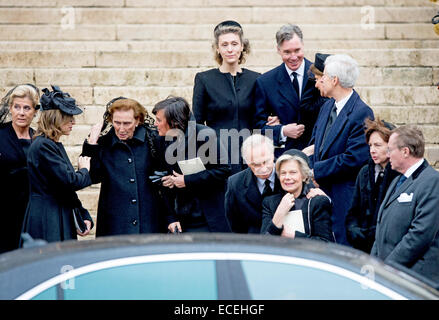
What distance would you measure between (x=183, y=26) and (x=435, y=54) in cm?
347

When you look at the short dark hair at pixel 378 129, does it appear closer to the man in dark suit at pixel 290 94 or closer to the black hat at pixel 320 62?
the black hat at pixel 320 62

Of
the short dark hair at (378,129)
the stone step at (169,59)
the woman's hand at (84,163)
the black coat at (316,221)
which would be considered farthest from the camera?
the stone step at (169,59)

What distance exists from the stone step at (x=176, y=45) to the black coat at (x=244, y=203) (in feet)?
17.1

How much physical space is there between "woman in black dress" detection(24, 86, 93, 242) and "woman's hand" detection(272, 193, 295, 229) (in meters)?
1.68

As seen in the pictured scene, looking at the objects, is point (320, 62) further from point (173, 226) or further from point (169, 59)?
point (169, 59)

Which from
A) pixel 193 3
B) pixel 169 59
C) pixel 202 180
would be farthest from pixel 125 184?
pixel 193 3

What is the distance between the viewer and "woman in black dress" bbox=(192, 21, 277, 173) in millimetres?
7719

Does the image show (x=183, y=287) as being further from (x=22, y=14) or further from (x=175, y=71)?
(x=22, y=14)

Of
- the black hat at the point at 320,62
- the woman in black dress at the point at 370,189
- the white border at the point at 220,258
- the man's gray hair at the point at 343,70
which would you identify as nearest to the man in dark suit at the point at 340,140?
the man's gray hair at the point at 343,70

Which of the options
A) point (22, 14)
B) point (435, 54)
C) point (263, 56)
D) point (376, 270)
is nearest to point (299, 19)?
point (263, 56)

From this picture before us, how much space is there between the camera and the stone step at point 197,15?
1203cm

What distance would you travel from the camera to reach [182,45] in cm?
1159

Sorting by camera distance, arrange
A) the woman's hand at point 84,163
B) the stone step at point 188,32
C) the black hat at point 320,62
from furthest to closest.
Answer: the stone step at point 188,32 → the black hat at point 320,62 → the woman's hand at point 84,163

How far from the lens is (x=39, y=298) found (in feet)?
11.1
